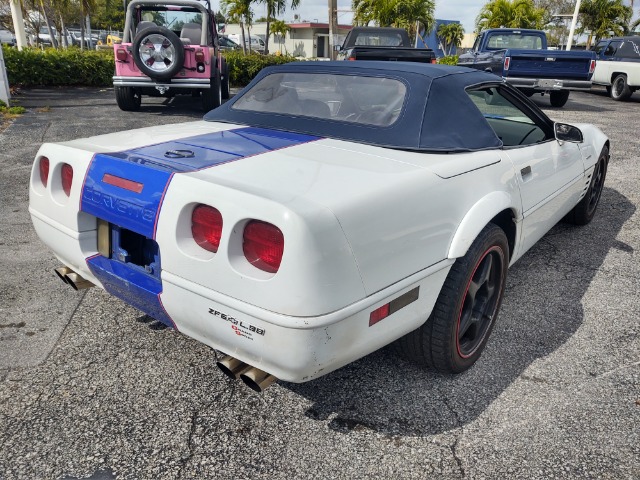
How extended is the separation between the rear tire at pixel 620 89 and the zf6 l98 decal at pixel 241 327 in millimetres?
16417

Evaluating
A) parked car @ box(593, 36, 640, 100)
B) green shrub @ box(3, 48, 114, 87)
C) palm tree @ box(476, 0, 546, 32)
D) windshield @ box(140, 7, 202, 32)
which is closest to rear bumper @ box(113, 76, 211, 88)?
windshield @ box(140, 7, 202, 32)

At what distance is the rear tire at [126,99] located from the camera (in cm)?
986

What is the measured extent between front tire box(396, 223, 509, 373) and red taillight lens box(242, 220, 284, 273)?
2.83 ft

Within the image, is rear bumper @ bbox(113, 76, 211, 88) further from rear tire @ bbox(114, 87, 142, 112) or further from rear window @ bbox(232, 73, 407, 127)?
rear window @ bbox(232, 73, 407, 127)

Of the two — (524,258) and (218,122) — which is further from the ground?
(218,122)

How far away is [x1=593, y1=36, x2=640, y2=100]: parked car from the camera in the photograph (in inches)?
583

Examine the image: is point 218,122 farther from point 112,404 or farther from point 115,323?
point 112,404

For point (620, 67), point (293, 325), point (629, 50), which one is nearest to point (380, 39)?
point (620, 67)

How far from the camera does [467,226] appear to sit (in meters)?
2.25

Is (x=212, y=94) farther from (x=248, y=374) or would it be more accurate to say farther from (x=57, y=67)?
(x=248, y=374)

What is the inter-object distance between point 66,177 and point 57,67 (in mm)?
12942

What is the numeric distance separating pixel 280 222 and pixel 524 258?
2.92m

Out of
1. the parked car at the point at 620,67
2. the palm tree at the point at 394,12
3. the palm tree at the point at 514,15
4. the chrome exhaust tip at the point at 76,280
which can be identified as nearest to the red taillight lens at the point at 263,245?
the chrome exhaust tip at the point at 76,280

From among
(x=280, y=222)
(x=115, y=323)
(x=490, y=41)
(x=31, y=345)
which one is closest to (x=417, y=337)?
(x=280, y=222)
